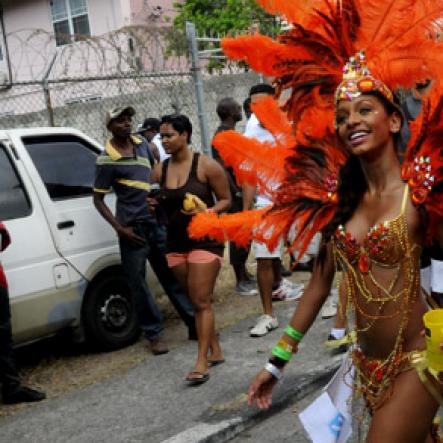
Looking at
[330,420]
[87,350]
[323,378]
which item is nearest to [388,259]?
[330,420]

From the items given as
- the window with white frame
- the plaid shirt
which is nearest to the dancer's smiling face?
the plaid shirt

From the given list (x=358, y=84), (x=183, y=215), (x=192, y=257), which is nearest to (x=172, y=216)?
(x=183, y=215)

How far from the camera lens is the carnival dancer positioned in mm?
2953

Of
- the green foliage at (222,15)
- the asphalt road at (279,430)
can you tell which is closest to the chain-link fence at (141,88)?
the green foliage at (222,15)

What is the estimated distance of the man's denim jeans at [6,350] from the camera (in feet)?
17.1

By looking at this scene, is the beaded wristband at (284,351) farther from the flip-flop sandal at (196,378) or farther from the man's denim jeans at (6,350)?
the man's denim jeans at (6,350)

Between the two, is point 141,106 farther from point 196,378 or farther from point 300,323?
point 300,323

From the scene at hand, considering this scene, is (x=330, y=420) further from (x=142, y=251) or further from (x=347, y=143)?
(x=142, y=251)

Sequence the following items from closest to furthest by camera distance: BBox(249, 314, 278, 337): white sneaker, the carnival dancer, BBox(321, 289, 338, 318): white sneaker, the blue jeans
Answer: the carnival dancer, the blue jeans, BBox(249, 314, 278, 337): white sneaker, BBox(321, 289, 338, 318): white sneaker

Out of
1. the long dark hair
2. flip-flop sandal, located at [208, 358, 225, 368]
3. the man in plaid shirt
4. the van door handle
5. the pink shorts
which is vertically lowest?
flip-flop sandal, located at [208, 358, 225, 368]

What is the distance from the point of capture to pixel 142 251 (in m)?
→ 6.21

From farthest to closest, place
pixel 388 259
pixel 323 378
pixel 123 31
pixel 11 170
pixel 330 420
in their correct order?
pixel 123 31 < pixel 11 170 < pixel 323 378 < pixel 330 420 < pixel 388 259

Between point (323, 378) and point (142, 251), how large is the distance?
180cm

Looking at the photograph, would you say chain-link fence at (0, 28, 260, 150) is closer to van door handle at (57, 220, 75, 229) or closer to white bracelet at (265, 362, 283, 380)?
van door handle at (57, 220, 75, 229)
